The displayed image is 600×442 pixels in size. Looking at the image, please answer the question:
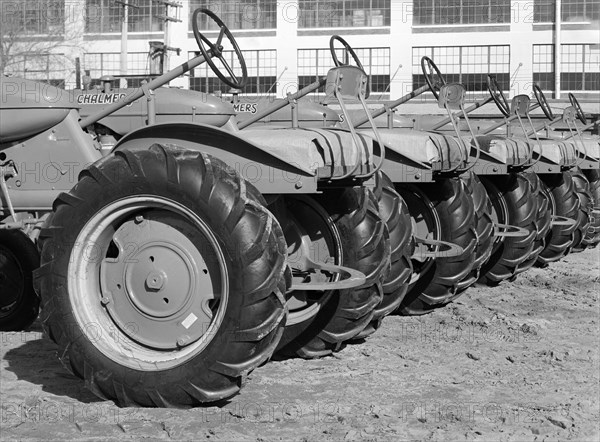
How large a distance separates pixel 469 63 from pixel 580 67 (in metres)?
4.55

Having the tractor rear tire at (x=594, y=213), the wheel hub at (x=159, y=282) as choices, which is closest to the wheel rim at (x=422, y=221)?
the wheel hub at (x=159, y=282)

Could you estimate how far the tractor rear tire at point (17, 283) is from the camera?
6.79 m

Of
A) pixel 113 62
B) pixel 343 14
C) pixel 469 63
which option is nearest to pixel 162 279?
pixel 113 62

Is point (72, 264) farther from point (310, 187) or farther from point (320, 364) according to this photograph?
point (320, 364)

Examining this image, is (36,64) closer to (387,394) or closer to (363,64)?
(363,64)

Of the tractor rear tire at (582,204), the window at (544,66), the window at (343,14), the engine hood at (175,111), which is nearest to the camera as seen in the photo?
the engine hood at (175,111)

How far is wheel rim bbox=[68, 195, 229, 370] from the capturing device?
15.5ft

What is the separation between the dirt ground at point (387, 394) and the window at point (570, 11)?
2846cm

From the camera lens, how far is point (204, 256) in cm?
475

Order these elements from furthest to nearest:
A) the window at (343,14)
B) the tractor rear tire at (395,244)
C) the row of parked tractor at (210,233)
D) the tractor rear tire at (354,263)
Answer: the window at (343,14) < the tractor rear tire at (395,244) < the tractor rear tire at (354,263) < the row of parked tractor at (210,233)

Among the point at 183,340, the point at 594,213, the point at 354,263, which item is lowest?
the point at 594,213

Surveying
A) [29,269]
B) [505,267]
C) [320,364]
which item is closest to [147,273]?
[320,364]

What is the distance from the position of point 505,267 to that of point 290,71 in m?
21.6

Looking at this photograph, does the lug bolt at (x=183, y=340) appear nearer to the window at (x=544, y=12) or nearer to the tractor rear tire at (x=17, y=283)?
the tractor rear tire at (x=17, y=283)
